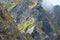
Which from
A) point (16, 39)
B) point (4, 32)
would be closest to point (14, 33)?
point (16, 39)

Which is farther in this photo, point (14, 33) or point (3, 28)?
point (14, 33)

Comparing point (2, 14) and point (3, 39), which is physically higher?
point (2, 14)

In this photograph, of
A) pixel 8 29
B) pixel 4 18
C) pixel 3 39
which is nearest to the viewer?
pixel 3 39

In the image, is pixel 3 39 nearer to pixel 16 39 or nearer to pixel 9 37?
pixel 9 37

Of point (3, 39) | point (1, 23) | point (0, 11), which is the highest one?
point (0, 11)

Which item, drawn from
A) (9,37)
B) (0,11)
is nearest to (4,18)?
(0,11)

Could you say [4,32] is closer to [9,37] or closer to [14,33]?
[9,37]

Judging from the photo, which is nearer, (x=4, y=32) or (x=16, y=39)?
(x=4, y=32)

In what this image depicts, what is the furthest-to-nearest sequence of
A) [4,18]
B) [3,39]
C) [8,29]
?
[4,18] → [8,29] → [3,39]

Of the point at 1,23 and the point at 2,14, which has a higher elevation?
the point at 2,14

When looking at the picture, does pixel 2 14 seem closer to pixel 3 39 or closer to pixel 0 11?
pixel 0 11
